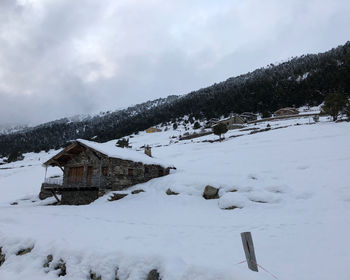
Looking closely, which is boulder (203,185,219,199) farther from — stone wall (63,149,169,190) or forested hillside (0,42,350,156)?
forested hillside (0,42,350,156)

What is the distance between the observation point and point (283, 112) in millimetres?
81188

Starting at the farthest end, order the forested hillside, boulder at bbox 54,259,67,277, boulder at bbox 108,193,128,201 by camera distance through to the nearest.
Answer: the forested hillside < boulder at bbox 108,193,128,201 < boulder at bbox 54,259,67,277

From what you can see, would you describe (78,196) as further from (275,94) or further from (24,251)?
(275,94)

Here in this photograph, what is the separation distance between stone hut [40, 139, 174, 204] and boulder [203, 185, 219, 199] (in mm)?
8402

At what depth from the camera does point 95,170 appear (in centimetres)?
2156

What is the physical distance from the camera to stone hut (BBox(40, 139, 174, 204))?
21.1m

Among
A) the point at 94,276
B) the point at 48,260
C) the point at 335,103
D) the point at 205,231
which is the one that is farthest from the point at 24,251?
the point at 335,103

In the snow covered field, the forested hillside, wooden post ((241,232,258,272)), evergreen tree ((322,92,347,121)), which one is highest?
the forested hillside

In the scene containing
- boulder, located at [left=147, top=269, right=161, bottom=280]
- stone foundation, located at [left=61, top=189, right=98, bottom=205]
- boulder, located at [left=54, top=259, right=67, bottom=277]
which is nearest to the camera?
boulder, located at [left=147, top=269, right=161, bottom=280]

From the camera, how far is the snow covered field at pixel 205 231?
23.1 feet

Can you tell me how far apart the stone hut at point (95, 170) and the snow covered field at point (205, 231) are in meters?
1.43

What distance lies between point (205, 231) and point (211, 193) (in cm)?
566

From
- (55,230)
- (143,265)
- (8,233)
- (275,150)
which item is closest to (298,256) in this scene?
(143,265)

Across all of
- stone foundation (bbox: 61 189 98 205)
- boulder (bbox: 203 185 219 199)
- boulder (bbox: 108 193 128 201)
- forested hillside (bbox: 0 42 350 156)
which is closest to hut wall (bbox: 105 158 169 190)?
boulder (bbox: 108 193 128 201)
